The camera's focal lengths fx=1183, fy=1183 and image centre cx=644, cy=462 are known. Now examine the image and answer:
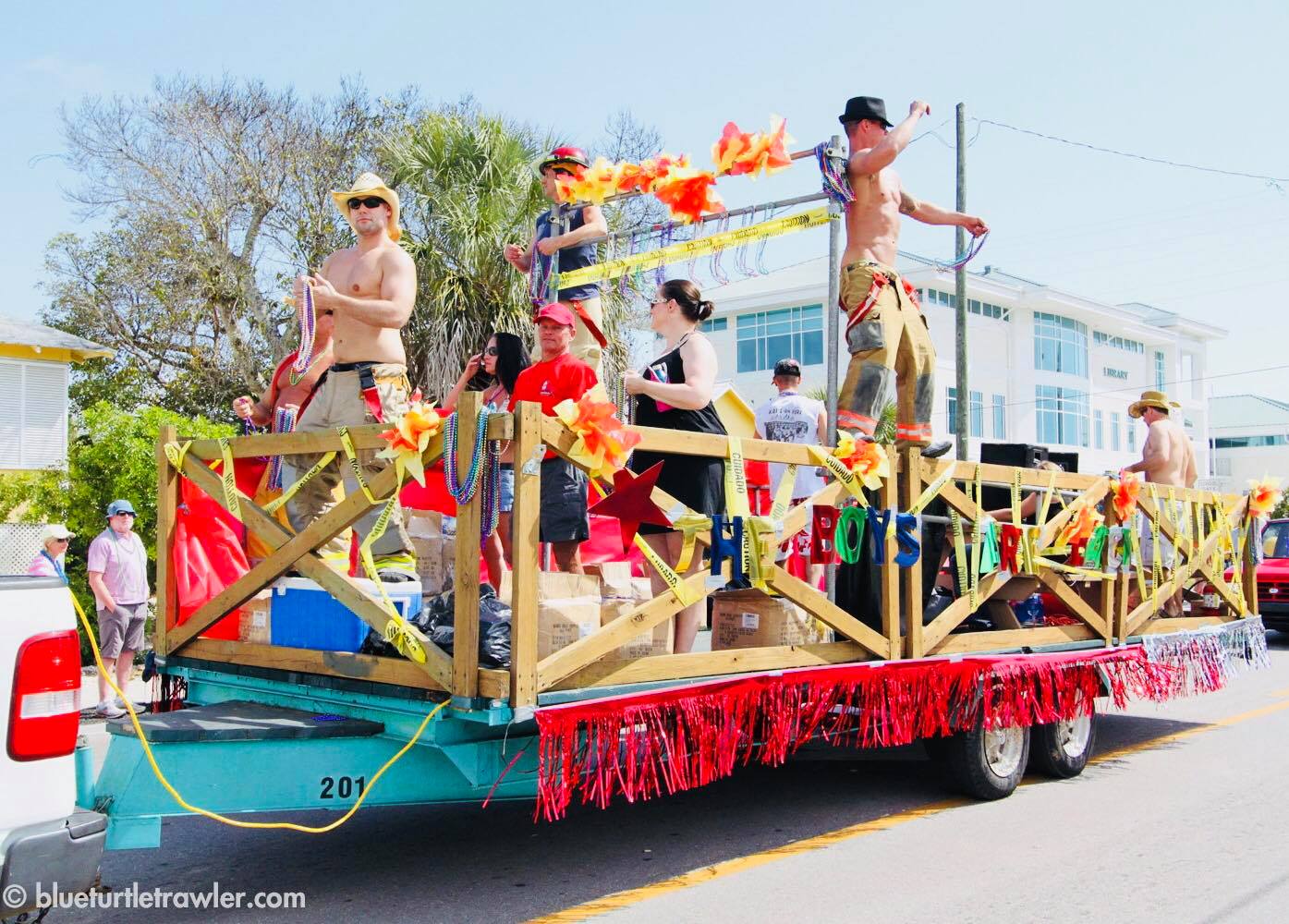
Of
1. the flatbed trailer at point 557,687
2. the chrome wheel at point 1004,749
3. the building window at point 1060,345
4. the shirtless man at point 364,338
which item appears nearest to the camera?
the flatbed trailer at point 557,687

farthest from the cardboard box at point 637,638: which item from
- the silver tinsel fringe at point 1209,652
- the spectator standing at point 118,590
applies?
the spectator standing at point 118,590

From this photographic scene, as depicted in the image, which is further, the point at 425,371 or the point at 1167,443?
the point at 425,371

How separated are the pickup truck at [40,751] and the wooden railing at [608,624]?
4.00 feet

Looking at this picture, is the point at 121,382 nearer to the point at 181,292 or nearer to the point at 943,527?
the point at 181,292

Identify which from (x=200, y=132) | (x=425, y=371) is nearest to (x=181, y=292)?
(x=200, y=132)

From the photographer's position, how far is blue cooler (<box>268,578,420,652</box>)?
4.43 m

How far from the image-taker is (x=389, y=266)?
5.65 meters

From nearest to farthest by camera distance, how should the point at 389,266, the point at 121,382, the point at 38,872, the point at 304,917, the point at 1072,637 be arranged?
the point at 38,872 → the point at 304,917 → the point at 389,266 → the point at 1072,637 → the point at 121,382

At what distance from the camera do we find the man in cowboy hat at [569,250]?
6.86m

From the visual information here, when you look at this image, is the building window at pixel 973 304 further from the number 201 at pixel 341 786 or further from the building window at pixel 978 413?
the number 201 at pixel 341 786

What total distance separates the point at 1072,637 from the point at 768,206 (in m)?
2.87

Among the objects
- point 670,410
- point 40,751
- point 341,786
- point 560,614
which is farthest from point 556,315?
point 40,751

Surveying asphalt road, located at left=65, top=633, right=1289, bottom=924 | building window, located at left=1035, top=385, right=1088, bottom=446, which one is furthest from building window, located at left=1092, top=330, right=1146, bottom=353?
asphalt road, located at left=65, top=633, right=1289, bottom=924

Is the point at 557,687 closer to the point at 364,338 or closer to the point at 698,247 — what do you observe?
the point at 364,338
